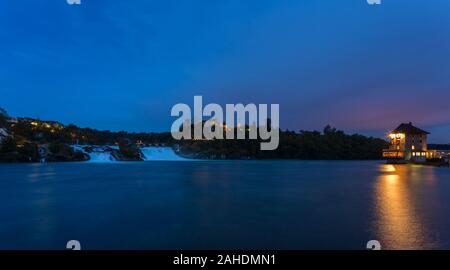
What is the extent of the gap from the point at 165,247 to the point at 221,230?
76.0 inches

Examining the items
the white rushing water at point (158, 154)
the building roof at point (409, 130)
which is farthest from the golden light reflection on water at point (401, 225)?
A: the white rushing water at point (158, 154)

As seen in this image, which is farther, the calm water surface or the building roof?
the building roof

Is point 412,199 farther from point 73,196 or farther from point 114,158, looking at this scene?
point 114,158

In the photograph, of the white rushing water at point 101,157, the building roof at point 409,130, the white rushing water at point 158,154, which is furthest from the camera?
the white rushing water at point 158,154

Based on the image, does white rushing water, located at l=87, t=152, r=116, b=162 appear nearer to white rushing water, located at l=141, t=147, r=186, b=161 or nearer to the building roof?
white rushing water, located at l=141, t=147, r=186, b=161

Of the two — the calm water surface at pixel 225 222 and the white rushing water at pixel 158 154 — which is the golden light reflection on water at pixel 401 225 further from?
the white rushing water at pixel 158 154

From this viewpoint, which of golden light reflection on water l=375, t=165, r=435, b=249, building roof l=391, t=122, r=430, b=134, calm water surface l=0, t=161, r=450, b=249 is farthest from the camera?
building roof l=391, t=122, r=430, b=134

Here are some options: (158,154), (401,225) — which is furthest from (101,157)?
(401,225)

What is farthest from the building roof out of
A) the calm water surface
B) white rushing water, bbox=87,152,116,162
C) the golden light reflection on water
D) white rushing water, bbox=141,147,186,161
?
white rushing water, bbox=87,152,116,162

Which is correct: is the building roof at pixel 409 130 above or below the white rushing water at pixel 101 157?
above

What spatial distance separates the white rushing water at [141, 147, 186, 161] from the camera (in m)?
84.2

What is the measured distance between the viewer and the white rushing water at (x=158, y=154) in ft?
276

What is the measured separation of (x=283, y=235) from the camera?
7859mm

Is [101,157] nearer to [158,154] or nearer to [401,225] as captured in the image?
[158,154]
